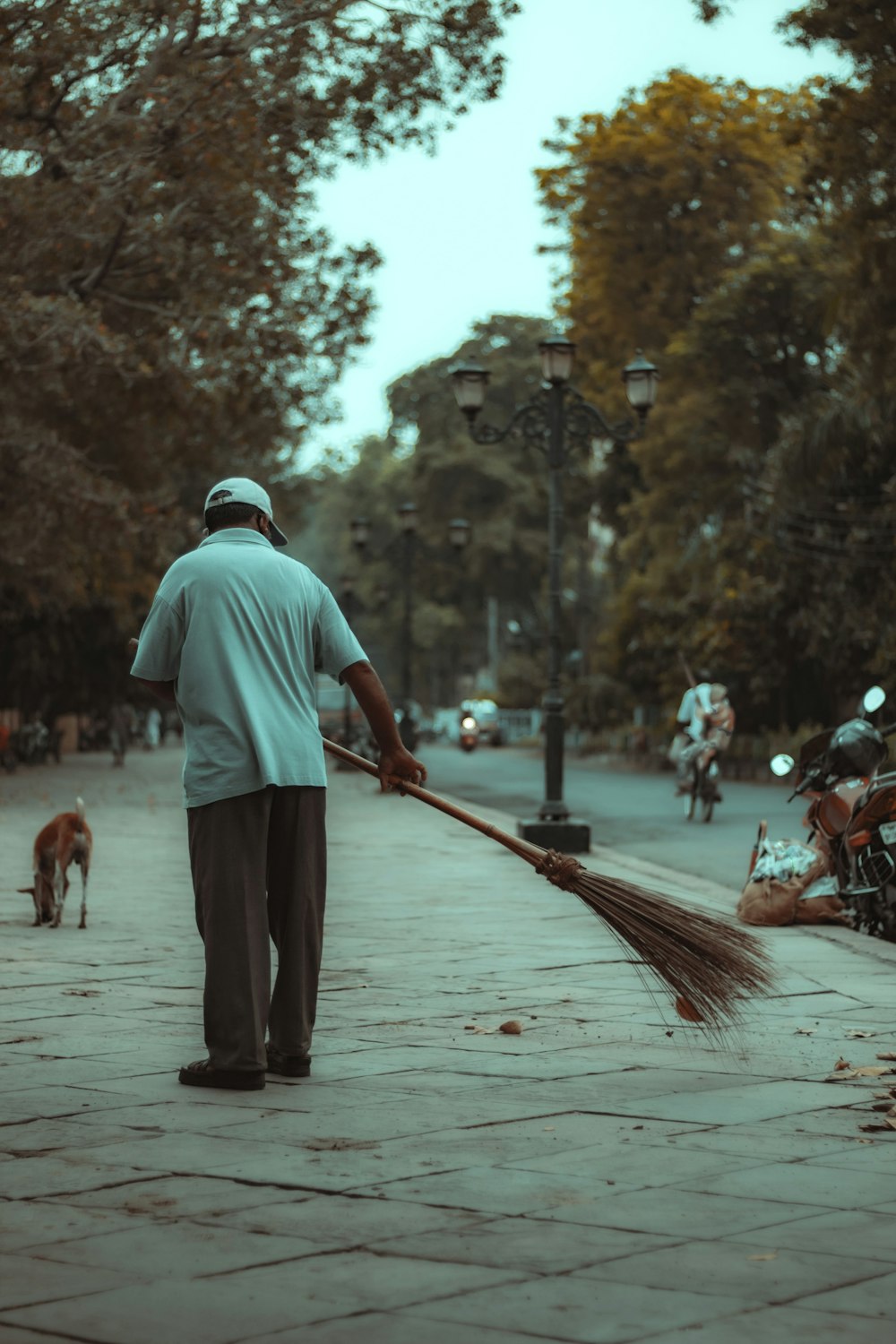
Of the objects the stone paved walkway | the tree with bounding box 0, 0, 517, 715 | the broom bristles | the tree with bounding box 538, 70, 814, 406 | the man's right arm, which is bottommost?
the stone paved walkway

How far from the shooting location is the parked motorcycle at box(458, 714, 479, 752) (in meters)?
58.1

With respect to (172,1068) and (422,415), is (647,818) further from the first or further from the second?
(422,415)

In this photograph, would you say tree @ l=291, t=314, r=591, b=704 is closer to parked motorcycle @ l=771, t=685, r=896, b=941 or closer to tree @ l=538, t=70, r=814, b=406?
tree @ l=538, t=70, r=814, b=406

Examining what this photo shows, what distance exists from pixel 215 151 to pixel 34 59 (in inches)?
105

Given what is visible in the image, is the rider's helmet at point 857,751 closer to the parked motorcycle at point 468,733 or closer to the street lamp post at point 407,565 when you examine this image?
the street lamp post at point 407,565

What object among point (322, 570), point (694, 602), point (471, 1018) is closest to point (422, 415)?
point (694, 602)

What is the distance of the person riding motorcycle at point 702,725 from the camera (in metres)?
22.2

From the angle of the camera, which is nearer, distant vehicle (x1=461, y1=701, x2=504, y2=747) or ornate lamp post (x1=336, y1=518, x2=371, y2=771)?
ornate lamp post (x1=336, y1=518, x2=371, y2=771)

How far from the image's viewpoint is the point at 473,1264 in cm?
389

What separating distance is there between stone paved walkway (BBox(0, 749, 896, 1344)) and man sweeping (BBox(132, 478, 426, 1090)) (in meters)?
0.26

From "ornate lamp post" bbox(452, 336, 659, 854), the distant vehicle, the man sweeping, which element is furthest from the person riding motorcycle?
the distant vehicle

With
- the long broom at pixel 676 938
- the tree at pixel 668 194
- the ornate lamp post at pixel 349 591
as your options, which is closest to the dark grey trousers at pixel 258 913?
the long broom at pixel 676 938

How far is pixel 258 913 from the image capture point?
6000 mm

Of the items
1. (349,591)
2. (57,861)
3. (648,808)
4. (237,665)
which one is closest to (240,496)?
(237,665)
